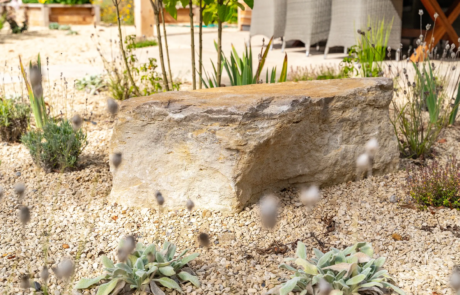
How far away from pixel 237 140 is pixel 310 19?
5296 millimetres

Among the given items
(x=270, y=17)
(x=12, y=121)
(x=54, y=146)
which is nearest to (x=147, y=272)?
(x=54, y=146)

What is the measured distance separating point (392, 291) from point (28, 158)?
8.68 feet

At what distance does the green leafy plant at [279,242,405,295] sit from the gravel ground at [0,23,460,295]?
135mm

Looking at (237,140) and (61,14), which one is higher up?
(61,14)

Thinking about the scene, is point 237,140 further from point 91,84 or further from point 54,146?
point 91,84

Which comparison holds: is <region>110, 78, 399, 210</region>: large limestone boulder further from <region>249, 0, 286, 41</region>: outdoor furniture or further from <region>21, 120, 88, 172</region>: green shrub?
<region>249, 0, 286, 41</region>: outdoor furniture

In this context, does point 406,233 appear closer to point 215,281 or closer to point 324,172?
point 324,172

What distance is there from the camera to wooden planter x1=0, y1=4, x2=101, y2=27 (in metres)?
11.9

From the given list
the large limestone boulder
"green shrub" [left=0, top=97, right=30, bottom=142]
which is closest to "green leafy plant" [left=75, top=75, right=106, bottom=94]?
"green shrub" [left=0, top=97, right=30, bottom=142]

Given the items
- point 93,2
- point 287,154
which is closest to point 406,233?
point 287,154

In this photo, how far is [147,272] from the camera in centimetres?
186

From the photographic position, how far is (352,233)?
2383mm

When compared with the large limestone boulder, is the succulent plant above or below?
below

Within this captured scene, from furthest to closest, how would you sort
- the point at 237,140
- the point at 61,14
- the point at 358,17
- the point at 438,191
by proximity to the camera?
the point at 61,14 < the point at 358,17 < the point at 438,191 < the point at 237,140
